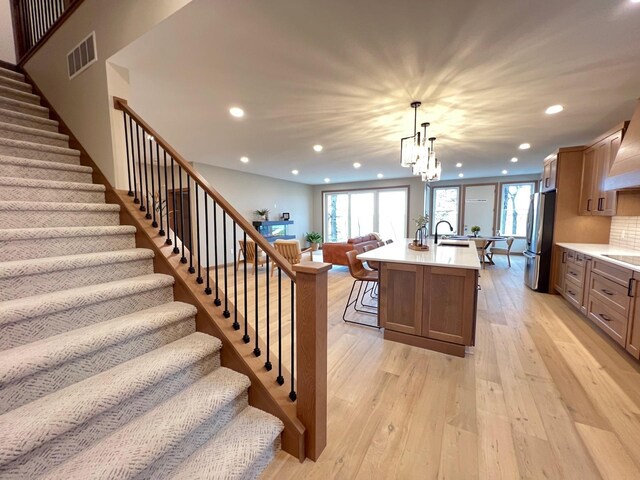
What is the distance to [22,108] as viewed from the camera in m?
2.75

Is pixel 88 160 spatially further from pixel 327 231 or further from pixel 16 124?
pixel 327 231

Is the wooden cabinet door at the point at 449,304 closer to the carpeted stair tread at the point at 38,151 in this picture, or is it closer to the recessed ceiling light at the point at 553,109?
the recessed ceiling light at the point at 553,109

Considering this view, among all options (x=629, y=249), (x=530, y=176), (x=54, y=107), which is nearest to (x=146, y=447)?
(x=54, y=107)

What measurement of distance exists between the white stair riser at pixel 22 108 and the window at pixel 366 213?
786 centimetres

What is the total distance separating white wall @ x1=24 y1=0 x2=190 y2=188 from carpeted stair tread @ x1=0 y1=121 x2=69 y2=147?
0.16m

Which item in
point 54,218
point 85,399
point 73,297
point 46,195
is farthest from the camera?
point 46,195

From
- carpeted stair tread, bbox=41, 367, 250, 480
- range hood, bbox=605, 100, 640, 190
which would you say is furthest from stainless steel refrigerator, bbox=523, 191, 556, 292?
carpeted stair tread, bbox=41, 367, 250, 480

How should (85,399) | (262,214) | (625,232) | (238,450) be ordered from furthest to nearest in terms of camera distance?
(262,214)
(625,232)
(238,450)
(85,399)

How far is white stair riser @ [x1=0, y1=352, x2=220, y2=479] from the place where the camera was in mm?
905

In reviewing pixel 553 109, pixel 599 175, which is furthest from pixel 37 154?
pixel 599 175

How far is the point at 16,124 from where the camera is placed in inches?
100

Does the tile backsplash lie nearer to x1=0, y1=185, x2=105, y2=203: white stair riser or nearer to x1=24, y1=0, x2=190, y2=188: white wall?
x1=24, y1=0, x2=190, y2=188: white wall

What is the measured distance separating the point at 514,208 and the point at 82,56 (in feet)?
32.7

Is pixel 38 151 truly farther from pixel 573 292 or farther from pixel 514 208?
pixel 514 208
